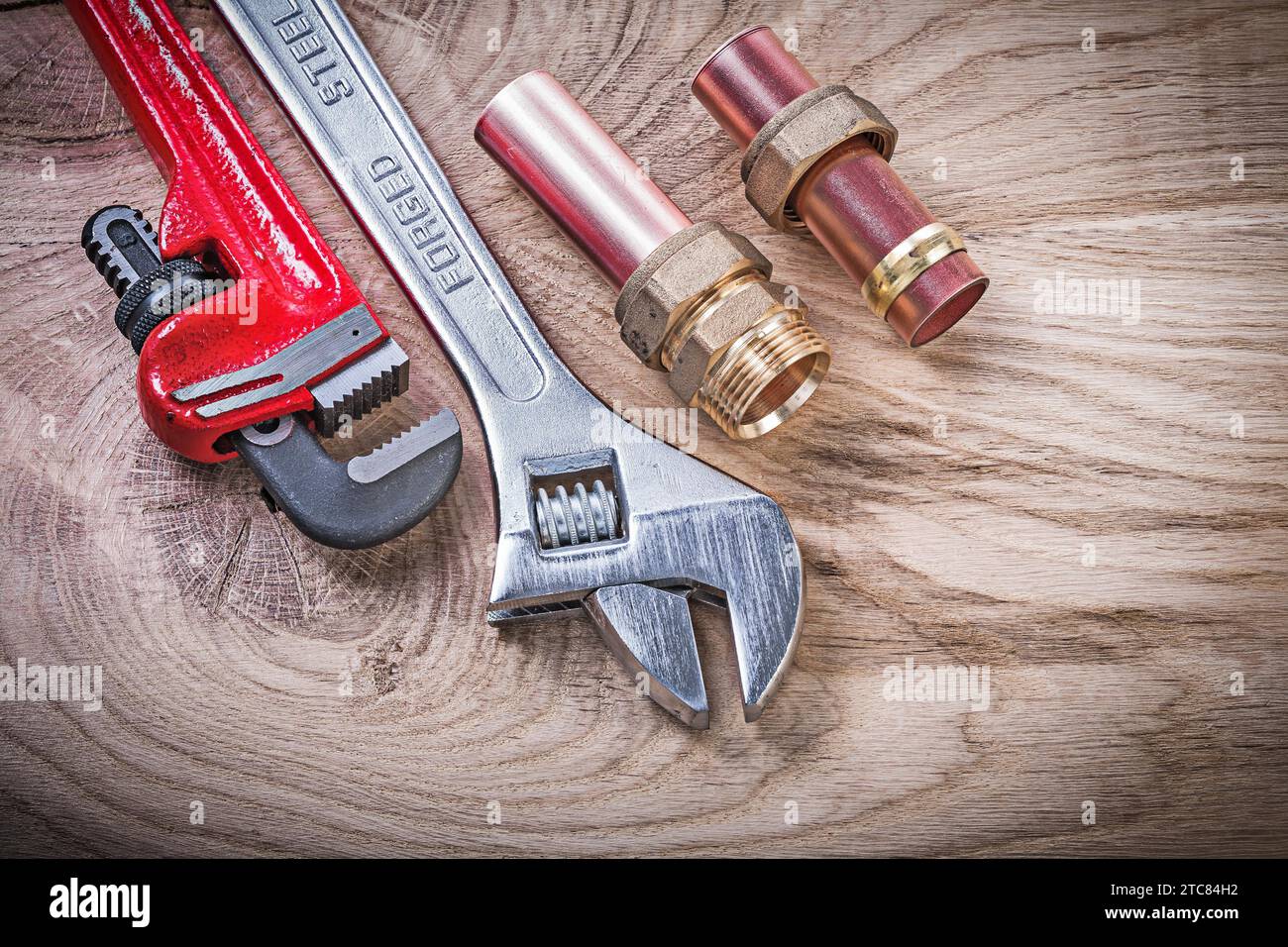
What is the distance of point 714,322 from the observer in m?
1.36

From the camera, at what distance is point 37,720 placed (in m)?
1.38

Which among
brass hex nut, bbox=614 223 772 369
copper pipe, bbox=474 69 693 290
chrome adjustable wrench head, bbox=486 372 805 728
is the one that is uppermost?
copper pipe, bbox=474 69 693 290

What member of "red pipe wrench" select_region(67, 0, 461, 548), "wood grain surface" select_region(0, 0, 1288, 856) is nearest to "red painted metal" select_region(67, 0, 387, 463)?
"red pipe wrench" select_region(67, 0, 461, 548)

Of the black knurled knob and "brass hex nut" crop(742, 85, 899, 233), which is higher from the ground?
"brass hex nut" crop(742, 85, 899, 233)

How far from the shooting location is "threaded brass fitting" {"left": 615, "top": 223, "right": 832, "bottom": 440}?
4.45 feet

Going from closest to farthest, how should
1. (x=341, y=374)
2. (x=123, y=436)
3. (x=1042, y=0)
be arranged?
(x=341, y=374) → (x=123, y=436) → (x=1042, y=0)

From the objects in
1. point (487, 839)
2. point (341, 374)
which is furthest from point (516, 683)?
point (341, 374)

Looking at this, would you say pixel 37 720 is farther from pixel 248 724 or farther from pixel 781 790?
pixel 781 790

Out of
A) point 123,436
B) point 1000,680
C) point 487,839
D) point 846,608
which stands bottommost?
point 487,839

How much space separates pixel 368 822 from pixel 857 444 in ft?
2.51

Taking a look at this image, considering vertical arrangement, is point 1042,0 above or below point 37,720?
above

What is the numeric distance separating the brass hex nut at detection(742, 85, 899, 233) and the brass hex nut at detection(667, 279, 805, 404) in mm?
150

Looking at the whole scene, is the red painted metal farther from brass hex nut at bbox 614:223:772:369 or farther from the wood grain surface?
brass hex nut at bbox 614:223:772:369

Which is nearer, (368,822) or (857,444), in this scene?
(368,822)
